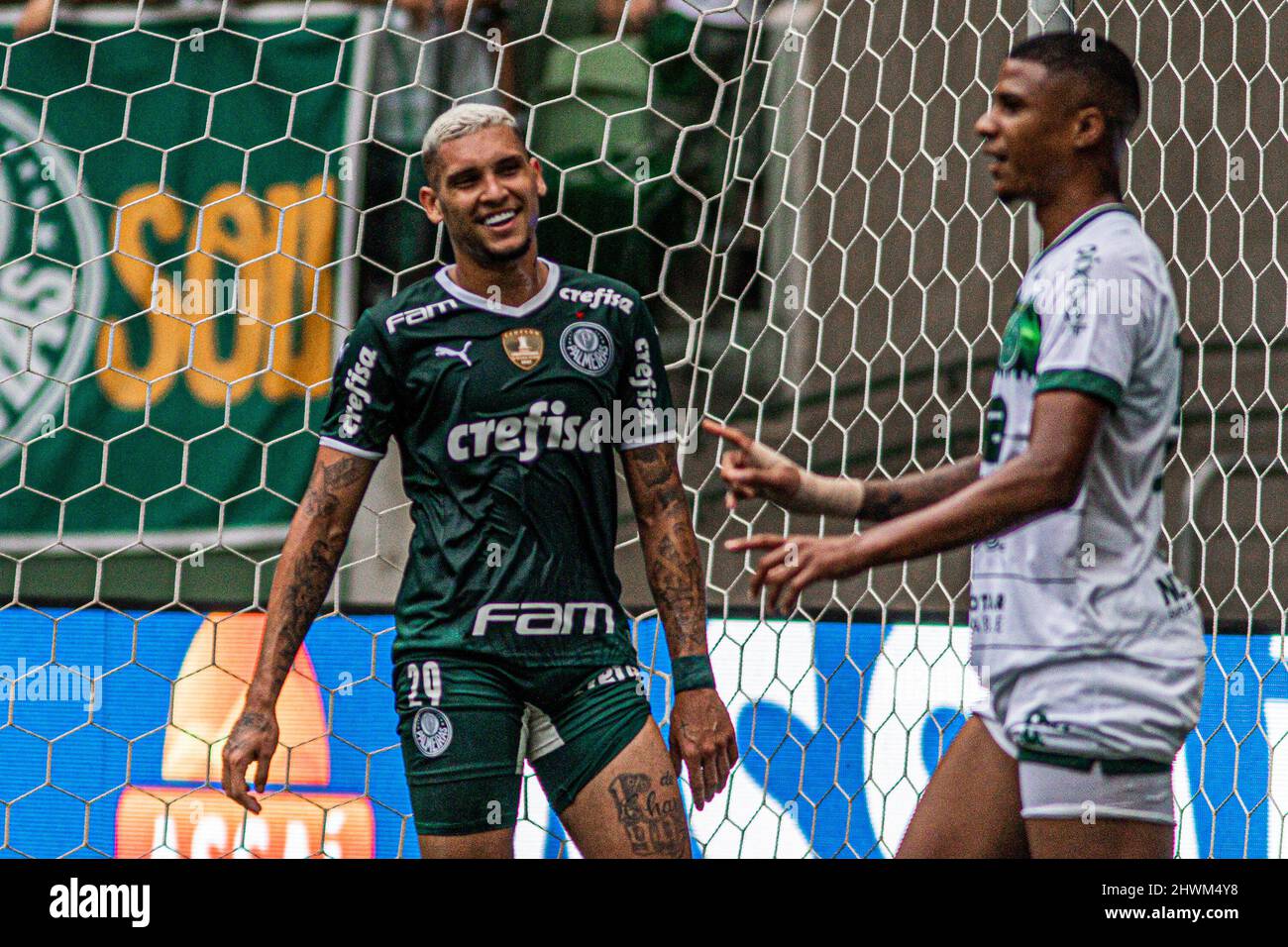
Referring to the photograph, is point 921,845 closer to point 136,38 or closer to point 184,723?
point 184,723

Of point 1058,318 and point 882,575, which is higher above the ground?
point 1058,318

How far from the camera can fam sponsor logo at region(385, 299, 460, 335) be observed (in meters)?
2.31

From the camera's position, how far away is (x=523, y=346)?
91.0 inches

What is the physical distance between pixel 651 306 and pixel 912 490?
130 cm

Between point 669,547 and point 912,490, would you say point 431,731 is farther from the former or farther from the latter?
point 912,490

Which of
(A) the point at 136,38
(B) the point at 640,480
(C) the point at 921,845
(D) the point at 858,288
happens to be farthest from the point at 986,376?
(A) the point at 136,38

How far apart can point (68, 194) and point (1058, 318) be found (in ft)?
7.28

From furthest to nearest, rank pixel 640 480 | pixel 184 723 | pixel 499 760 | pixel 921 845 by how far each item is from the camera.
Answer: pixel 184 723 < pixel 640 480 < pixel 499 760 < pixel 921 845

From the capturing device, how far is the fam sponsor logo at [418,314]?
231 cm

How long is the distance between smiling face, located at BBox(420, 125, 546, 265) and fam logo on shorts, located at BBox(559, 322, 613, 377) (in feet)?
0.48

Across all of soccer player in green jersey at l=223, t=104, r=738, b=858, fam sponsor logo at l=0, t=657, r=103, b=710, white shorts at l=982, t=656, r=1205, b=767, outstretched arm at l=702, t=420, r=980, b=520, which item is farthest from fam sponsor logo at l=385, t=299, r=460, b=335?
fam sponsor logo at l=0, t=657, r=103, b=710

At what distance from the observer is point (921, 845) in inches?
82.3

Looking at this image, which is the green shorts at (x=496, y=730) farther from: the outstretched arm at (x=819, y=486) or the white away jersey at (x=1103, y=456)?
the white away jersey at (x=1103, y=456)
